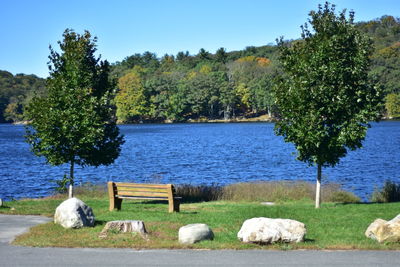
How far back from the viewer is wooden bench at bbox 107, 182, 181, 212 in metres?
19.5

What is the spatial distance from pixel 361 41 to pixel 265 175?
958 inches

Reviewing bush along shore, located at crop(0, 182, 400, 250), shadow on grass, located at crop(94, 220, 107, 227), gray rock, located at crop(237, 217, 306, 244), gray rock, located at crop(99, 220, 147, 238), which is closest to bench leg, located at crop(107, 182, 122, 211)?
bush along shore, located at crop(0, 182, 400, 250)

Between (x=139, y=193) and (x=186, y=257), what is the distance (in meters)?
8.19

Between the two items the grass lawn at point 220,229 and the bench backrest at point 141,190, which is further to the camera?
the bench backrest at point 141,190

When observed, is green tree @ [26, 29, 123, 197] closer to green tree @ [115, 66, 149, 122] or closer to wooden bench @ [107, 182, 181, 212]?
wooden bench @ [107, 182, 181, 212]

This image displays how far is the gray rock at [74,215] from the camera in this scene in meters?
15.1

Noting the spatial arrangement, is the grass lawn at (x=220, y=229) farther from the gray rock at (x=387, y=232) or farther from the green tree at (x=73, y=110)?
the green tree at (x=73, y=110)

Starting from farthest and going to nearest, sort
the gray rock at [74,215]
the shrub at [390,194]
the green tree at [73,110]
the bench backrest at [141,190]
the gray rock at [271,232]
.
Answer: the shrub at [390,194] < the green tree at [73,110] < the bench backrest at [141,190] < the gray rock at [74,215] < the gray rock at [271,232]

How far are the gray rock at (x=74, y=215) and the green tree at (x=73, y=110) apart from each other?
765 centimetres

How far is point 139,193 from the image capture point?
19641 millimetres

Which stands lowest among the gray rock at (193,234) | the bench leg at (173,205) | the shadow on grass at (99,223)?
the bench leg at (173,205)

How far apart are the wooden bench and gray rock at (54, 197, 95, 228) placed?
410 cm

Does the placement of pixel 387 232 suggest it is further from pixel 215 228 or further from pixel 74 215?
pixel 74 215

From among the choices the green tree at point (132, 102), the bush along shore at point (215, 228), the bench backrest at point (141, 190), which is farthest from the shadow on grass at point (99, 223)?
the green tree at point (132, 102)
